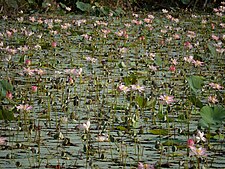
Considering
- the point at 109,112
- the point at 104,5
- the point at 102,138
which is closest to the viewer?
the point at 102,138

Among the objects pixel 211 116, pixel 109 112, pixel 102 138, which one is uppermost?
pixel 211 116

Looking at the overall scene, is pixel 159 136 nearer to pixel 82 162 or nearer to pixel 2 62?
pixel 82 162

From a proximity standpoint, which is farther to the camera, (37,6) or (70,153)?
(37,6)

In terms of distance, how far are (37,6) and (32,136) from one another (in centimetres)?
581

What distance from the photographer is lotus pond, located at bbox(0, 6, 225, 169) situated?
2135 millimetres

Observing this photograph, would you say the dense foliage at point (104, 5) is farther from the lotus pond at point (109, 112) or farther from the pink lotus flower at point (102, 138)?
the pink lotus flower at point (102, 138)

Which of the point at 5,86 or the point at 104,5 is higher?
the point at 5,86

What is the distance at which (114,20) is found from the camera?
727cm

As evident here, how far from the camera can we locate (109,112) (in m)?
2.86

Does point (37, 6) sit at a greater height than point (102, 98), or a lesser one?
lesser

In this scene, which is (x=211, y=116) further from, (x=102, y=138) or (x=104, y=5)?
(x=104, y=5)

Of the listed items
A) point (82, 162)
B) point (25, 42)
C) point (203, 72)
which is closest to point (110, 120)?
point (82, 162)

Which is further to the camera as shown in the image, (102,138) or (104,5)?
(104,5)

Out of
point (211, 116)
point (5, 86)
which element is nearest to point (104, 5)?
point (5, 86)
